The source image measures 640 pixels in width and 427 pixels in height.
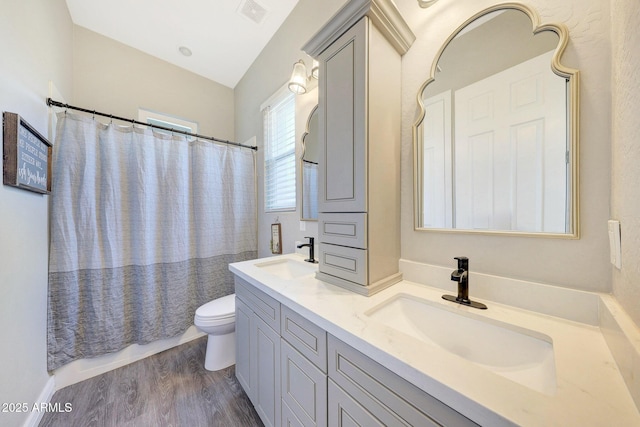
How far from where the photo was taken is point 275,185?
6.99 ft

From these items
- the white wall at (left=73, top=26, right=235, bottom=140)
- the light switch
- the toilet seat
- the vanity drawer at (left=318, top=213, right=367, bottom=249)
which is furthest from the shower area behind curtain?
the light switch

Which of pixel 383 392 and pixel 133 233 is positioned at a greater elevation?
pixel 133 233

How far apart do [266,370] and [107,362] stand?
152 centimetres

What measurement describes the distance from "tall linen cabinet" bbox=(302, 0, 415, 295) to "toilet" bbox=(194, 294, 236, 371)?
0.98 metres

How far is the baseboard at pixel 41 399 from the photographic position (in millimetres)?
1165

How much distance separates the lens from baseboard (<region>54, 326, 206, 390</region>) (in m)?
1.50

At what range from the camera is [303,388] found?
2.75 feet

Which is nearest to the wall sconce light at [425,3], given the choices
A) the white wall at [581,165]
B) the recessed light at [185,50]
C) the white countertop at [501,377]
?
the white wall at [581,165]

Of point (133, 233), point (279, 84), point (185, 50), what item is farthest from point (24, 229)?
point (185, 50)

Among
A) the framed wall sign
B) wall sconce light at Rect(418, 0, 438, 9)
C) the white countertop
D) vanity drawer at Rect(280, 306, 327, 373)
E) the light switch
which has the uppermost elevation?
wall sconce light at Rect(418, 0, 438, 9)

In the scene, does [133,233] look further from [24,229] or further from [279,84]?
[279,84]

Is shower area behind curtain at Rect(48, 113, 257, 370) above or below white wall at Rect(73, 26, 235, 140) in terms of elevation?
below

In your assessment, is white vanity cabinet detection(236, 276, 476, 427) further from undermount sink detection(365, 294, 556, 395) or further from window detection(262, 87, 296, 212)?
window detection(262, 87, 296, 212)

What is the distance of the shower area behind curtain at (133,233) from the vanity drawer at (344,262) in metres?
1.48
